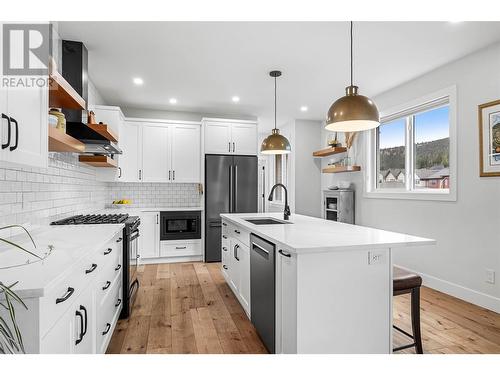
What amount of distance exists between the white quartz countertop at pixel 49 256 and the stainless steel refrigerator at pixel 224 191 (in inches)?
108

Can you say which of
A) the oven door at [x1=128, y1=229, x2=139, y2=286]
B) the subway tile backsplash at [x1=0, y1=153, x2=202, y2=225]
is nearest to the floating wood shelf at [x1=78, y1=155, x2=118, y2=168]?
the subway tile backsplash at [x1=0, y1=153, x2=202, y2=225]

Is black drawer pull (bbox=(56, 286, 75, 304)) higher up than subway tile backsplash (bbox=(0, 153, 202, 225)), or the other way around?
subway tile backsplash (bbox=(0, 153, 202, 225))

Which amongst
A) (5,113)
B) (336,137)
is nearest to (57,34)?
(5,113)

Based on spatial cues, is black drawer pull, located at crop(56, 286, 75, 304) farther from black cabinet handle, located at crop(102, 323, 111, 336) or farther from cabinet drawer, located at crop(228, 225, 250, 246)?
cabinet drawer, located at crop(228, 225, 250, 246)

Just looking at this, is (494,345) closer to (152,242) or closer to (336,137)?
(336,137)

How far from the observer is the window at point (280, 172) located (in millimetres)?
7296

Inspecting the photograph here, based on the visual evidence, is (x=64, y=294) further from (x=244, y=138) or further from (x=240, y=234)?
(x=244, y=138)

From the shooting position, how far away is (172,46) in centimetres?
314

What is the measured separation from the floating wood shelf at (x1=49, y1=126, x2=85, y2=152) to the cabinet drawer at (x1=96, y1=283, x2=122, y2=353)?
1116 millimetres

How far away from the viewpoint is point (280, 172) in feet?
25.3

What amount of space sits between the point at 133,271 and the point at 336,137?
4.11 m

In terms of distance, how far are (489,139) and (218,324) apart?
10.6ft

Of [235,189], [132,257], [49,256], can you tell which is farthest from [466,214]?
[49,256]

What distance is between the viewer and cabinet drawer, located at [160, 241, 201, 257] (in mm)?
5098
